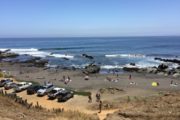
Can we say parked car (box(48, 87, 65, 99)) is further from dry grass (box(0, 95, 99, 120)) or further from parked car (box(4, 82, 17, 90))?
dry grass (box(0, 95, 99, 120))

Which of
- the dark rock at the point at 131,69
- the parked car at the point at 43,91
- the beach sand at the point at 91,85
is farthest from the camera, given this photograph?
the dark rock at the point at 131,69

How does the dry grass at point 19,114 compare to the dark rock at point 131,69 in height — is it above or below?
above

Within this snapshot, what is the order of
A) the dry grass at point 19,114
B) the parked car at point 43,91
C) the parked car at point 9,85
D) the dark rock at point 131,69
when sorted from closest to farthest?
1. the dry grass at point 19,114
2. the parked car at point 43,91
3. the parked car at point 9,85
4. the dark rock at point 131,69

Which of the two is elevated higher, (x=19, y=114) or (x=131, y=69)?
(x=19, y=114)

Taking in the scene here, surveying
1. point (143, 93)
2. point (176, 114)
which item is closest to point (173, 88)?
point (143, 93)

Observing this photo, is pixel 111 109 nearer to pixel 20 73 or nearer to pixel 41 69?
pixel 20 73

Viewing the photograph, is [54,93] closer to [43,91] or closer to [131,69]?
[43,91]

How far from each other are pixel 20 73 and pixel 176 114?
47114 millimetres

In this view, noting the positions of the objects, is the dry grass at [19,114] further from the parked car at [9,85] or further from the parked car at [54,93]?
the parked car at [9,85]

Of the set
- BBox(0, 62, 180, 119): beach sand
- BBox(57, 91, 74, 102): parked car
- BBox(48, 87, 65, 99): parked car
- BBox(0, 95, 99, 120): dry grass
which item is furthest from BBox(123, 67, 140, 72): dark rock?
BBox(0, 95, 99, 120): dry grass

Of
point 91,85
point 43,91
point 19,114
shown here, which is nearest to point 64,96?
point 43,91

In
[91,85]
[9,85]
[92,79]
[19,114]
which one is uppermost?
[19,114]

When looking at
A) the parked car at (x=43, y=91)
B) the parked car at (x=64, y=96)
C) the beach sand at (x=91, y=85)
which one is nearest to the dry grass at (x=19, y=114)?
the beach sand at (x=91, y=85)

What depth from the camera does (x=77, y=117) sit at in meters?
19.5
